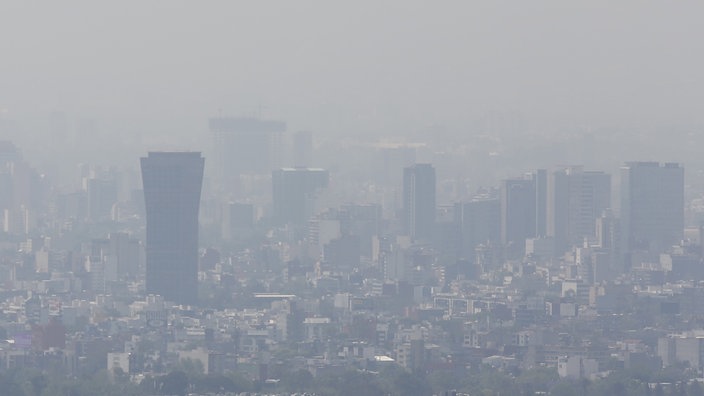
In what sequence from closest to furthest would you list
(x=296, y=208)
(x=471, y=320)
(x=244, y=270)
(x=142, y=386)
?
1. (x=142, y=386)
2. (x=471, y=320)
3. (x=244, y=270)
4. (x=296, y=208)

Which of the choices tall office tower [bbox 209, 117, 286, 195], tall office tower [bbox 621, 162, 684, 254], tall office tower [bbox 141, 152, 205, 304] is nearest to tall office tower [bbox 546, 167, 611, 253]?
tall office tower [bbox 621, 162, 684, 254]

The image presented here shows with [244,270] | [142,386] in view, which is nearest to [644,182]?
[244,270]

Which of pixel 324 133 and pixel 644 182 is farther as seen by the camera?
pixel 324 133

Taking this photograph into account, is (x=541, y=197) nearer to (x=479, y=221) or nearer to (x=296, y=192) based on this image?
(x=479, y=221)

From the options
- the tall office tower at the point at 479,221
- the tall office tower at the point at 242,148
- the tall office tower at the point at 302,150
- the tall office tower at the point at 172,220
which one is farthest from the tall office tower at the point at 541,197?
the tall office tower at the point at 242,148

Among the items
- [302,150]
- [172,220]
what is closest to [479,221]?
[302,150]

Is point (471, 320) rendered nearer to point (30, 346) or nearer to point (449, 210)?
point (30, 346)

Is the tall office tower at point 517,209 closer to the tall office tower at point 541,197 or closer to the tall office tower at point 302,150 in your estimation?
the tall office tower at point 541,197
